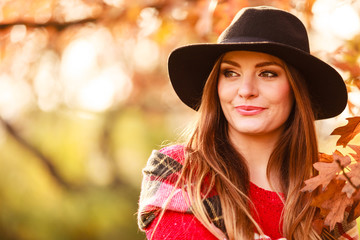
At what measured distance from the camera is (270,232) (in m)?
2.74

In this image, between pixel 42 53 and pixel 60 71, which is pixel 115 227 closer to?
pixel 60 71

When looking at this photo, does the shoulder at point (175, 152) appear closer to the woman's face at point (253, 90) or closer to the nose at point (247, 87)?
the woman's face at point (253, 90)

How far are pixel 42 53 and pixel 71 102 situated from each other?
1.80m

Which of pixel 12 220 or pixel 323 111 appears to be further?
pixel 12 220

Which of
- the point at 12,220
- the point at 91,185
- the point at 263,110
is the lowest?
the point at 12,220

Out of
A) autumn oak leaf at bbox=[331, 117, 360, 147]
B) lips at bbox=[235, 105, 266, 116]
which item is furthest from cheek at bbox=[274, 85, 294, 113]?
autumn oak leaf at bbox=[331, 117, 360, 147]

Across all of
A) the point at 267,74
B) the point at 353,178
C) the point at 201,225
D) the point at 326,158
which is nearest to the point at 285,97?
the point at 267,74

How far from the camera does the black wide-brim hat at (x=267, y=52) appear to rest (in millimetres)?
2721

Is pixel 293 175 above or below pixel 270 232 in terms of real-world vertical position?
above

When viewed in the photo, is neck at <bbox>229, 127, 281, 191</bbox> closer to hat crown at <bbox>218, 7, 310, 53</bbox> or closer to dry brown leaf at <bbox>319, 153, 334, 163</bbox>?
dry brown leaf at <bbox>319, 153, 334, 163</bbox>

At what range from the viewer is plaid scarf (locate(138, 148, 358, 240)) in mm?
2646

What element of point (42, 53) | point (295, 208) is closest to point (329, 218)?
point (295, 208)

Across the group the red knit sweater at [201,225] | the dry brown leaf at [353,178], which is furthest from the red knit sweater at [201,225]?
the dry brown leaf at [353,178]

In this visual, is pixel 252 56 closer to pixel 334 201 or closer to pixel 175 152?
pixel 175 152
